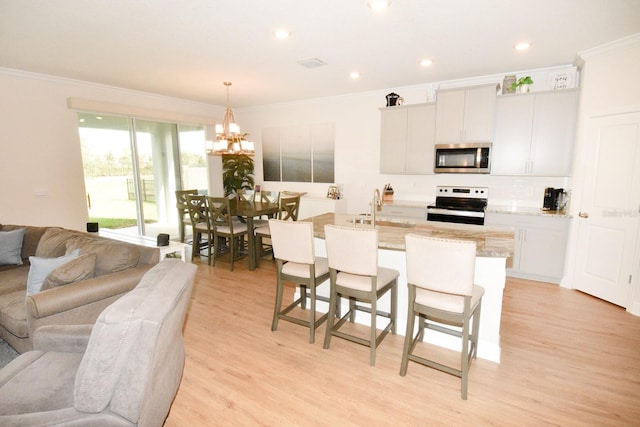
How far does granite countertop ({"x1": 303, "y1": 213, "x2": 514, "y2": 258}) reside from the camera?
7.42 ft

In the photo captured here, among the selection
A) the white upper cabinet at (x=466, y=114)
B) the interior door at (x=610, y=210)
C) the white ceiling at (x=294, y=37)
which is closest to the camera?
the white ceiling at (x=294, y=37)

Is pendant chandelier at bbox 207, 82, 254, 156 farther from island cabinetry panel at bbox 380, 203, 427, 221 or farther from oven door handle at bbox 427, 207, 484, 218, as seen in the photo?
oven door handle at bbox 427, 207, 484, 218

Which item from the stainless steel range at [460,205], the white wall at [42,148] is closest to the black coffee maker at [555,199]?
the stainless steel range at [460,205]

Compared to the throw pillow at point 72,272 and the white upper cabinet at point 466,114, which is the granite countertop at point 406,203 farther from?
the throw pillow at point 72,272

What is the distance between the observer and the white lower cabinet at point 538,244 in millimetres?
3906

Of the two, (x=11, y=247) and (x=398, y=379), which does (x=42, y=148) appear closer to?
(x=11, y=247)

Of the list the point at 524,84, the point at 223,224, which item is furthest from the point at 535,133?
the point at 223,224

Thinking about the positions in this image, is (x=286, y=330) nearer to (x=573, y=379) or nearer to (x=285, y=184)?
(x=573, y=379)

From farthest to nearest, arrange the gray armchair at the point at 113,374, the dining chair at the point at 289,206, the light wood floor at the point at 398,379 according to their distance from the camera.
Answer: the dining chair at the point at 289,206 → the light wood floor at the point at 398,379 → the gray armchair at the point at 113,374

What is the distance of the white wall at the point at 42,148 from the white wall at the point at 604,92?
637 centimetres

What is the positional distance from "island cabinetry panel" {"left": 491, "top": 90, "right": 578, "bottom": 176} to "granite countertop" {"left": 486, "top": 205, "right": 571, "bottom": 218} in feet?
1.60

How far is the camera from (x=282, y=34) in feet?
9.64

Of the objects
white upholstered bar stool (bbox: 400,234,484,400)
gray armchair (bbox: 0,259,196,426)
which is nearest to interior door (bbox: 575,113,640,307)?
white upholstered bar stool (bbox: 400,234,484,400)

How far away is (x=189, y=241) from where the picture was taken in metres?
6.13
